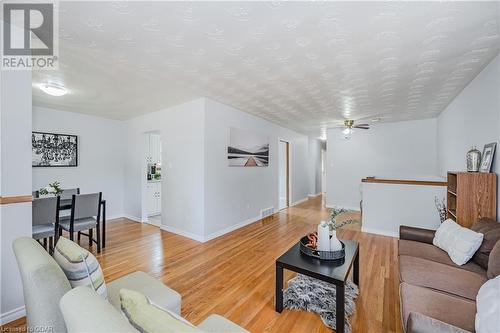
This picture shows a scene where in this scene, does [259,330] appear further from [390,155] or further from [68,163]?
[390,155]

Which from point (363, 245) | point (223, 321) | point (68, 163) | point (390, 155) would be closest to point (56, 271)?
point (223, 321)

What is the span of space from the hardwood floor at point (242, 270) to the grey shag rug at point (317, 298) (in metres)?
0.05

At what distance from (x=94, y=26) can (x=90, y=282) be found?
6.16 feet

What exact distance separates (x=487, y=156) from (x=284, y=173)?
4.80 metres

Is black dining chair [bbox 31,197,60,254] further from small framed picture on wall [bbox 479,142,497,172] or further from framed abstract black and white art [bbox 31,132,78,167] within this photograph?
small framed picture on wall [bbox 479,142,497,172]

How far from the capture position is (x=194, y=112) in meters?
3.72

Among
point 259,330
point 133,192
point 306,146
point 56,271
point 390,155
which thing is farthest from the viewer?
point 306,146

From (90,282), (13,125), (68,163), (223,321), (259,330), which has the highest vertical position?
(13,125)

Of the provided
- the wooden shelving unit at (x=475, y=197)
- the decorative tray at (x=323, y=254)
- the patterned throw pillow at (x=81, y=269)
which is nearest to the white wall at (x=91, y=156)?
the patterned throw pillow at (x=81, y=269)

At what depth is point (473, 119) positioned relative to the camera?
9.21 feet

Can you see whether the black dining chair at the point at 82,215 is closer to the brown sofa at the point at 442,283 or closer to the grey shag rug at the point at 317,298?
the grey shag rug at the point at 317,298

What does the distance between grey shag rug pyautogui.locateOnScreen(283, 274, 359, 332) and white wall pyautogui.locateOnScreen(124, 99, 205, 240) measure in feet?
6.32

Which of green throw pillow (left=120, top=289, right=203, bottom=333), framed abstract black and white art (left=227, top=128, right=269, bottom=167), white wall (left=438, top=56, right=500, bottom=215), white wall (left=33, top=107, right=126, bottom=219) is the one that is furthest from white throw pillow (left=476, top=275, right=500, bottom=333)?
white wall (left=33, top=107, right=126, bottom=219)

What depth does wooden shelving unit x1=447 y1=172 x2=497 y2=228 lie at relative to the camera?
2236 millimetres
